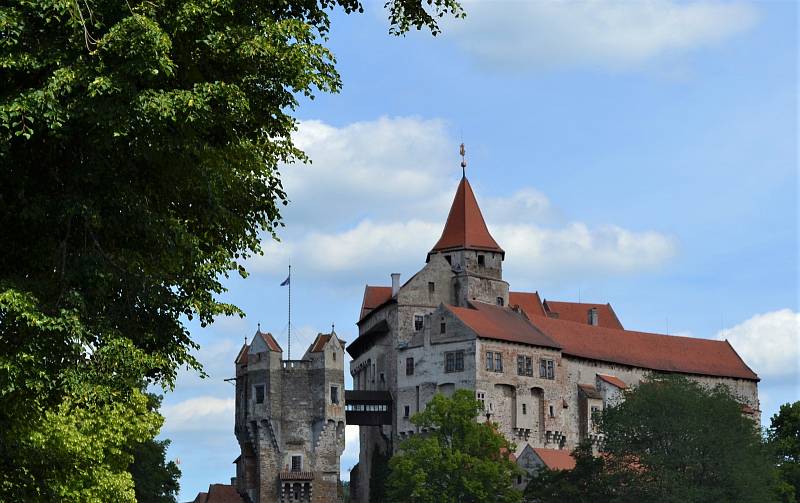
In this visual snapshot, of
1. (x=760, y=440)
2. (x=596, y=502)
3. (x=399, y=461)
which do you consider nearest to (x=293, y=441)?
(x=399, y=461)

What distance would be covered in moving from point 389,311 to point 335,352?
10.9 m

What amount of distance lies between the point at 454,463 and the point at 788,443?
89.0ft

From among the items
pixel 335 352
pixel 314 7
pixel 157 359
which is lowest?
pixel 157 359

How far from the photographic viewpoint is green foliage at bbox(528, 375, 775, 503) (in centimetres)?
7181

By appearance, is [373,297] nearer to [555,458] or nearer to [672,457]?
[555,458]

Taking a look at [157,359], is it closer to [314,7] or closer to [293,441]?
[314,7]

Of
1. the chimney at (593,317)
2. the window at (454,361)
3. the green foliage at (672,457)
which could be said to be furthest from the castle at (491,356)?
the green foliage at (672,457)

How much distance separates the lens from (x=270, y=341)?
3585 inches

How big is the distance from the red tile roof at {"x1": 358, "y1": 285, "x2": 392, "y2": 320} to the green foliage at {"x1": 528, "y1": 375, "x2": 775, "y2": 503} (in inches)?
1263

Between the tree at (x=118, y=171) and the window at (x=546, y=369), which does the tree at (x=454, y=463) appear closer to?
the window at (x=546, y=369)

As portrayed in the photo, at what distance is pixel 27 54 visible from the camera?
19219mm

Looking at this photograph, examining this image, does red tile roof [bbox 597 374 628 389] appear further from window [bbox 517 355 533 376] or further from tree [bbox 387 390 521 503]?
tree [bbox 387 390 521 503]

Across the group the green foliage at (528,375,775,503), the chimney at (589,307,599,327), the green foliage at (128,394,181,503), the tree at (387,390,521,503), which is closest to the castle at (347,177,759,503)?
the chimney at (589,307,599,327)

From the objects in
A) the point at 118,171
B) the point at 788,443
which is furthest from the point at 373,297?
the point at 118,171
